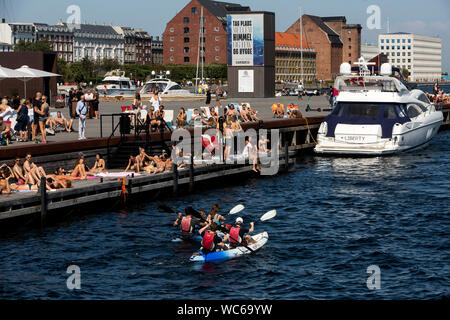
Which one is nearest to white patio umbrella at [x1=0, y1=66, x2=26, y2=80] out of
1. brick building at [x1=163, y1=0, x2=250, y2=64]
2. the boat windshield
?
the boat windshield

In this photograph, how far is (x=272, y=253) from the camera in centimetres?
2253

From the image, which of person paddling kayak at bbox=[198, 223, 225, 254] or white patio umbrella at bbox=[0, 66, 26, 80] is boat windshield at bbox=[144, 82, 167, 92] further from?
person paddling kayak at bbox=[198, 223, 225, 254]

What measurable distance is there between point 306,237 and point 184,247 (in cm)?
420

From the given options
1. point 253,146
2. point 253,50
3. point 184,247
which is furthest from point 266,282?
point 253,50

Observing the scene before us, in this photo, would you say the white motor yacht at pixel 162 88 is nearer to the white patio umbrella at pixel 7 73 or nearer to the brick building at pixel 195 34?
the white patio umbrella at pixel 7 73

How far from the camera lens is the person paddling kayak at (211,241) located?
21.2 metres

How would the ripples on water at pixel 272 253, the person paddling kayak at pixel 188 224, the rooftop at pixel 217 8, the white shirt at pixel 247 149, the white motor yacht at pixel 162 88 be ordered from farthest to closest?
the rooftop at pixel 217 8
the white motor yacht at pixel 162 88
the white shirt at pixel 247 149
the person paddling kayak at pixel 188 224
the ripples on water at pixel 272 253

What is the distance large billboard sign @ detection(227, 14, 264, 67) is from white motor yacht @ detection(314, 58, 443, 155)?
40160 mm

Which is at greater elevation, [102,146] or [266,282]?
[102,146]

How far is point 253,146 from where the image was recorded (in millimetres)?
37500

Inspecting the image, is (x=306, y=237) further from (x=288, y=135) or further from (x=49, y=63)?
(x=49, y=63)

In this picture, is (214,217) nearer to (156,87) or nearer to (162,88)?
(162,88)

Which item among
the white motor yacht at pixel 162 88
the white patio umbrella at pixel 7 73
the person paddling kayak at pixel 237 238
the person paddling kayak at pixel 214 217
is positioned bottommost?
the person paddling kayak at pixel 237 238

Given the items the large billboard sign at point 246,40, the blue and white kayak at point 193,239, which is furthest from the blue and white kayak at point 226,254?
the large billboard sign at point 246,40
